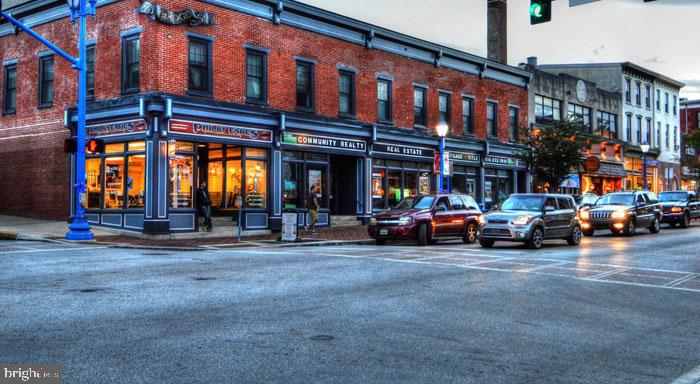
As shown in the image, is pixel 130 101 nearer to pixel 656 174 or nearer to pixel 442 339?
pixel 442 339

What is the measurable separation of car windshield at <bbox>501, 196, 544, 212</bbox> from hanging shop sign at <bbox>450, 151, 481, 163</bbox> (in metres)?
14.6

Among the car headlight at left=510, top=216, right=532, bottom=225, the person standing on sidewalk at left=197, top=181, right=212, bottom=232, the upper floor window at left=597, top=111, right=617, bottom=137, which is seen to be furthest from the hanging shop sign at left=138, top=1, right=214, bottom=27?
the upper floor window at left=597, top=111, right=617, bottom=137

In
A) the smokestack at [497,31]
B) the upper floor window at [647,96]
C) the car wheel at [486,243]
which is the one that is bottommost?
the car wheel at [486,243]

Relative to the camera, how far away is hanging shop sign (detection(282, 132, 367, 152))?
2672cm

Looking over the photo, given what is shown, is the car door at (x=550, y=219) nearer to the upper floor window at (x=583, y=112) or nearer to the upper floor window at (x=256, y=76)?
the upper floor window at (x=256, y=76)

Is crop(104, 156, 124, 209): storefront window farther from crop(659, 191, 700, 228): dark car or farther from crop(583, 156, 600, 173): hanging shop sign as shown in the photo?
crop(583, 156, 600, 173): hanging shop sign

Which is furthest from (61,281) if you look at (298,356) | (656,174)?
(656,174)

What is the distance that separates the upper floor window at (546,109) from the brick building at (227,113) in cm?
1032

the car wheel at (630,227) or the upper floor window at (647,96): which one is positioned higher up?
the upper floor window at (647,96)

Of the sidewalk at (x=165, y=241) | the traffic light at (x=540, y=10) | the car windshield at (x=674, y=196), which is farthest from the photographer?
the car windshield at (x=674, y=196)

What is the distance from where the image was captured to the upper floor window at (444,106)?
114ft

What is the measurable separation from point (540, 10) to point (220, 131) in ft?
45.2

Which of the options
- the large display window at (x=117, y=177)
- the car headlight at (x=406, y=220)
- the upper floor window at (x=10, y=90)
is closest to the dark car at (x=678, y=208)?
the car headlight at (x=406, y=220)

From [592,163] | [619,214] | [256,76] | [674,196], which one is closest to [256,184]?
[256,76]
